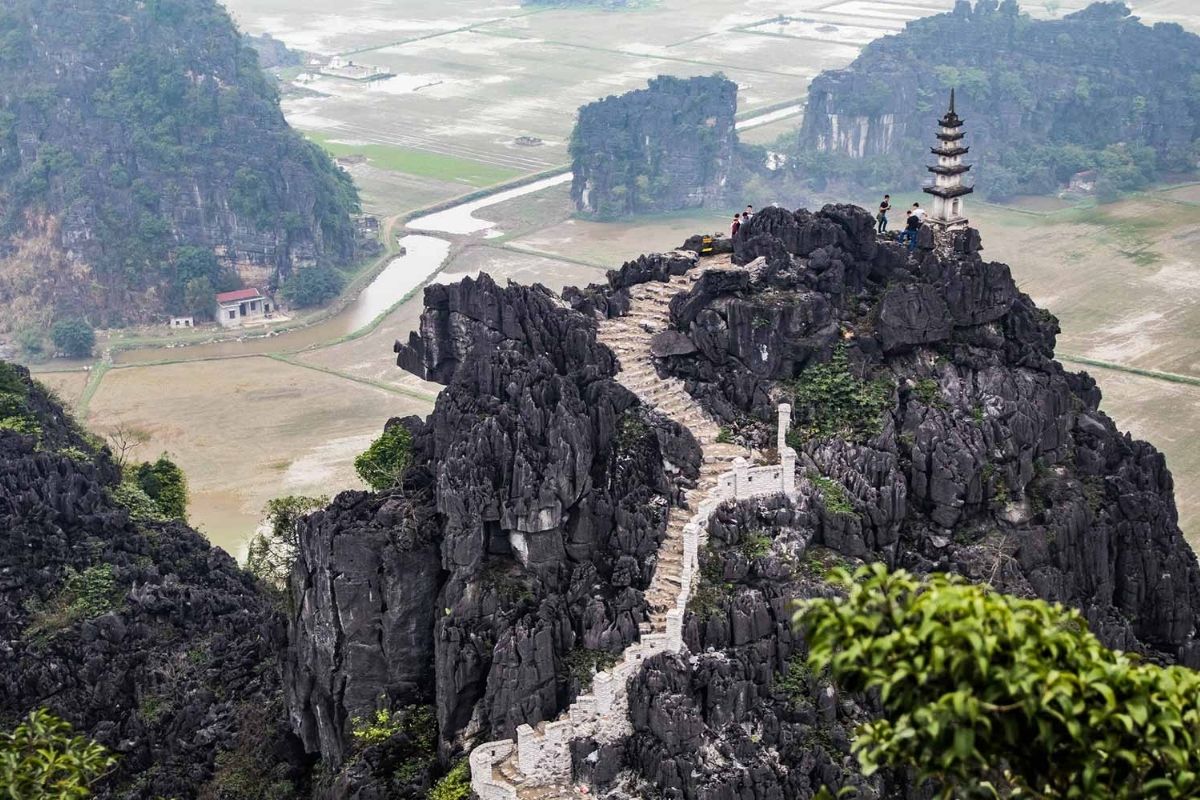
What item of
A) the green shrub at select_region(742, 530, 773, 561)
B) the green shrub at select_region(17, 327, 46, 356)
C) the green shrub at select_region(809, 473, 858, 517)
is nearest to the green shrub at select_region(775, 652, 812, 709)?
the green shrub at select_region(742, 530, 773, 561)

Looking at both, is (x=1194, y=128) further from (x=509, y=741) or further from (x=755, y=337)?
(x=509, y=741)

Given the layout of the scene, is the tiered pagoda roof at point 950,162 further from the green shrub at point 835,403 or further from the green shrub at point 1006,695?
the green shrub at point 1006,695

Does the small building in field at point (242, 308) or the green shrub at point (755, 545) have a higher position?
the green shrub at point (755, 545)

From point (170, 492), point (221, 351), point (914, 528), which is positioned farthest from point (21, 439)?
point (221, 351)

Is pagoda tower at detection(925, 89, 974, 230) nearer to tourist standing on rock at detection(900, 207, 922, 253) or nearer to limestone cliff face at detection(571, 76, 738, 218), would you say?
tourist standing on rock at detection(900, 207, 922, 253)

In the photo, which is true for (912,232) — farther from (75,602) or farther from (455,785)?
(75,602)

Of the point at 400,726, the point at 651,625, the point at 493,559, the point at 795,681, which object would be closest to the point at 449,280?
the point at 493,559

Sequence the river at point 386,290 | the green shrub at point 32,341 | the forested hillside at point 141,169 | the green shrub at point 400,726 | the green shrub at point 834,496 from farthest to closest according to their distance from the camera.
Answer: the forested hillside at point 141,169, the green shrub at point 32,341, the river at point 386,290, the green shrub at point 834,496, the green shrub at point 400,726

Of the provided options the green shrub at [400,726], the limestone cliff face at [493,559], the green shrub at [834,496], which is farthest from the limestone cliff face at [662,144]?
the green shrub at [400,726]
